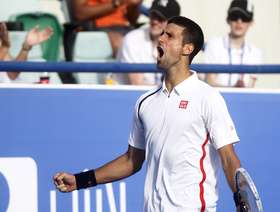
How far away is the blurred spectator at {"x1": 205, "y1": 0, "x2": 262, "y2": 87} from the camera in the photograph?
8.87 metres

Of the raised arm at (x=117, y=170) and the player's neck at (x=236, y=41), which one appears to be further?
the player's neck at (x=236, y=41)

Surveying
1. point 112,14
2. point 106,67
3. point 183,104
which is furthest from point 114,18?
point 183,104

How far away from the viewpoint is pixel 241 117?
7.18 metres

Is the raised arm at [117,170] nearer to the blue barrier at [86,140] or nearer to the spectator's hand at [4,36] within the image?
the blue barrier at [86,140]

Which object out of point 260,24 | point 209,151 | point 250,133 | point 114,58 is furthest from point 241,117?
point 260,24

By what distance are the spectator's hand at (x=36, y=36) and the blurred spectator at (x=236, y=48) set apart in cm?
157

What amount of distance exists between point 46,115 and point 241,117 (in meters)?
1.51

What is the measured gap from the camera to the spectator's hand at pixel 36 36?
863 cm

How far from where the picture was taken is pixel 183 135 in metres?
5.23

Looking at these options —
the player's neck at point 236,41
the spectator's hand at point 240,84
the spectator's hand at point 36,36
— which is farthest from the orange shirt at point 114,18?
the spectator's hand at point 240,84

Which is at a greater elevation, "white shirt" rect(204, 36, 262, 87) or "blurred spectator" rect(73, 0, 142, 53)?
"blurred spectator" rect(73, 0, 142, 53)

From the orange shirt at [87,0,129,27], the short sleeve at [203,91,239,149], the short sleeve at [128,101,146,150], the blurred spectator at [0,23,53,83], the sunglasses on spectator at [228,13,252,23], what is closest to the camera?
the short sleeve at [203,91,239,149]

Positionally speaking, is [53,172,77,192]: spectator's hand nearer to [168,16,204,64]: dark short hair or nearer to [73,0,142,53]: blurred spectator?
[168,16,204,64]: dark short hair

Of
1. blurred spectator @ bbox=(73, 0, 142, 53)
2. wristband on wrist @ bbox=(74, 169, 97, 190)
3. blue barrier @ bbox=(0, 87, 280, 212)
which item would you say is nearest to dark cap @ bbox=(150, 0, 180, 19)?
blurred spectator @ bbox=(73, 0, 142, 53)
